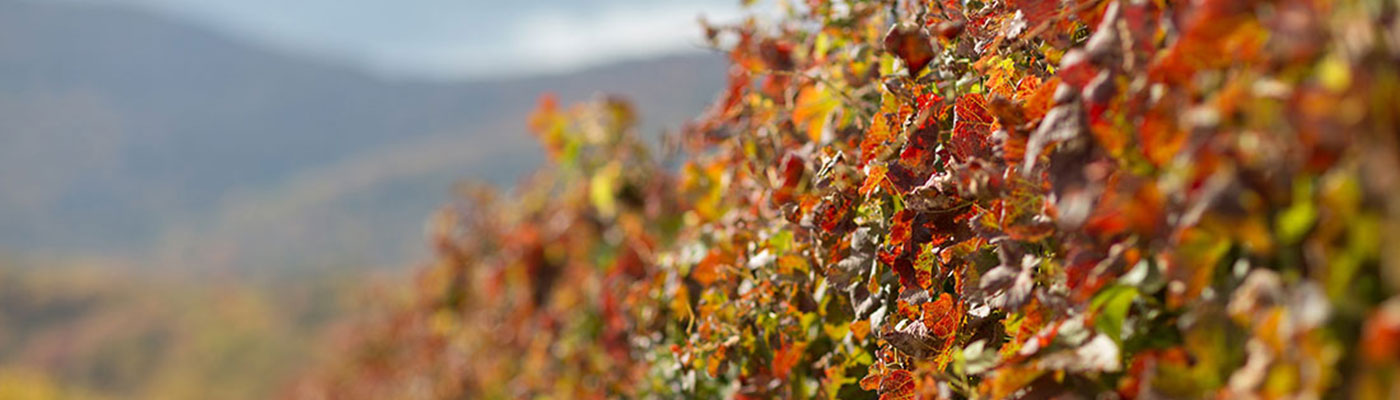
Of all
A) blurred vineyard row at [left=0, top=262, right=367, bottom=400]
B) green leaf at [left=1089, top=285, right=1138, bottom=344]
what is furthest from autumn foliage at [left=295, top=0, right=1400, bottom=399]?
blurred vineyard row at [left=0, top=262, right=367, bottom=400]

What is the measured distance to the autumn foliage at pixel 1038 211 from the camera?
75cm

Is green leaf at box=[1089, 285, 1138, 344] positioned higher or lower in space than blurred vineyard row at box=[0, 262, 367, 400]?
higher

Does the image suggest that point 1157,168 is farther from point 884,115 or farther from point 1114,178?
point 884,115

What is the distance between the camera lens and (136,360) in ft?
182

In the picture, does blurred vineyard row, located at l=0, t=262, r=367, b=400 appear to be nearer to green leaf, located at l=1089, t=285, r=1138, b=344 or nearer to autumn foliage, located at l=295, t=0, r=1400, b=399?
autumn foliage, located at l=295, t=0, r=1400, b=399

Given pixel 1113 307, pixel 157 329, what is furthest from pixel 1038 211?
pixel 157 329

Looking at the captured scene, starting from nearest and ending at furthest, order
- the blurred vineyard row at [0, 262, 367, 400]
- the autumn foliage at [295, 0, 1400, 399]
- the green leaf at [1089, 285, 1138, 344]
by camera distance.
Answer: the autumn foliage at [295, 0, 1400, 399]
the green leaf at [1089, 285, 1138, 344]
the blurred vineyard row at [0, 262, 367, 400]

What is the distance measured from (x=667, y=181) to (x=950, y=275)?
2513mm

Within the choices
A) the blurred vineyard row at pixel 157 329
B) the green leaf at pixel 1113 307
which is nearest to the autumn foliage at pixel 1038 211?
the green leaf at pixel 1113 307

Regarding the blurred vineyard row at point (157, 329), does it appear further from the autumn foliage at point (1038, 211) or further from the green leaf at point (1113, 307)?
the green leaf at point (1113, 307)

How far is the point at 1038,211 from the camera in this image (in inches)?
47.8

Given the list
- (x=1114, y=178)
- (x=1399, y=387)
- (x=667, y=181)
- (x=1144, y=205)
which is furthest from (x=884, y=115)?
(x=667, y=181)

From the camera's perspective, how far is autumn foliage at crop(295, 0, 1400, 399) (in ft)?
2.44

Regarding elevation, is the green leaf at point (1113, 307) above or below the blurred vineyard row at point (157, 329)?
above
